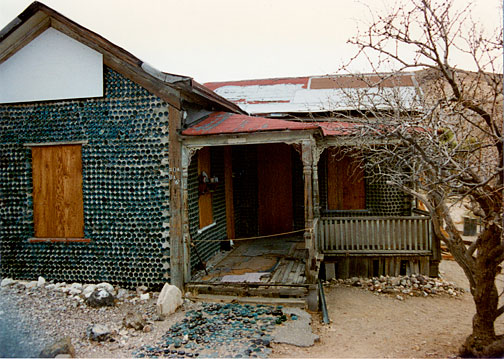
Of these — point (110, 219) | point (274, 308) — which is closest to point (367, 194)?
Result: point (274, 308)

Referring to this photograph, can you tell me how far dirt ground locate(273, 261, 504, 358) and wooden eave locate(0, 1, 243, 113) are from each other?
4933mm

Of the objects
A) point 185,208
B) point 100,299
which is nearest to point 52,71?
point 185,208

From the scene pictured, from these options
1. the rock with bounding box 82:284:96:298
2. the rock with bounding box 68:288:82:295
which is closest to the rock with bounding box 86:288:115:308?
the rock with bounding box 82:284:96:298

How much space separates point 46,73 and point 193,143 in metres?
3.40

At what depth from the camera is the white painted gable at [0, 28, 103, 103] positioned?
8266 mm

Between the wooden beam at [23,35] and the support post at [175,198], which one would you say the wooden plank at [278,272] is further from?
the wooden beam at [23,35]

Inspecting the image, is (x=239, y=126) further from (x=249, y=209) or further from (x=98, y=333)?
(x=249, y=209)

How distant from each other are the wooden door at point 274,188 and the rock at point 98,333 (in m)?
7.03

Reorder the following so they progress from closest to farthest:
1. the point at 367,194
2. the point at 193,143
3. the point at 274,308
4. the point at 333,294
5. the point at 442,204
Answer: the point at 442,204 → the point at 274,308 → the point at 193,143 → the point at 333,294 → the point at 367,194

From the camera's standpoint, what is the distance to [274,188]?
42.0 feet

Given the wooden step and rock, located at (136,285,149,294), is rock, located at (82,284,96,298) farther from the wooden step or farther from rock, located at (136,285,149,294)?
the wooden step

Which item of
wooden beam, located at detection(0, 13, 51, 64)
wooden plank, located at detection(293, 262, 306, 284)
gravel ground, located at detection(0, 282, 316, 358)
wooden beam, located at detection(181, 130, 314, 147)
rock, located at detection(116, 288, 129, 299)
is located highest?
wooden beam, located at detection(0, 13, 51, 64)

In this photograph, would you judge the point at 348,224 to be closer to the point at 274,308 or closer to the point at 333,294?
the point at 333,294

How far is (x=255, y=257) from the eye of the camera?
10266mm
